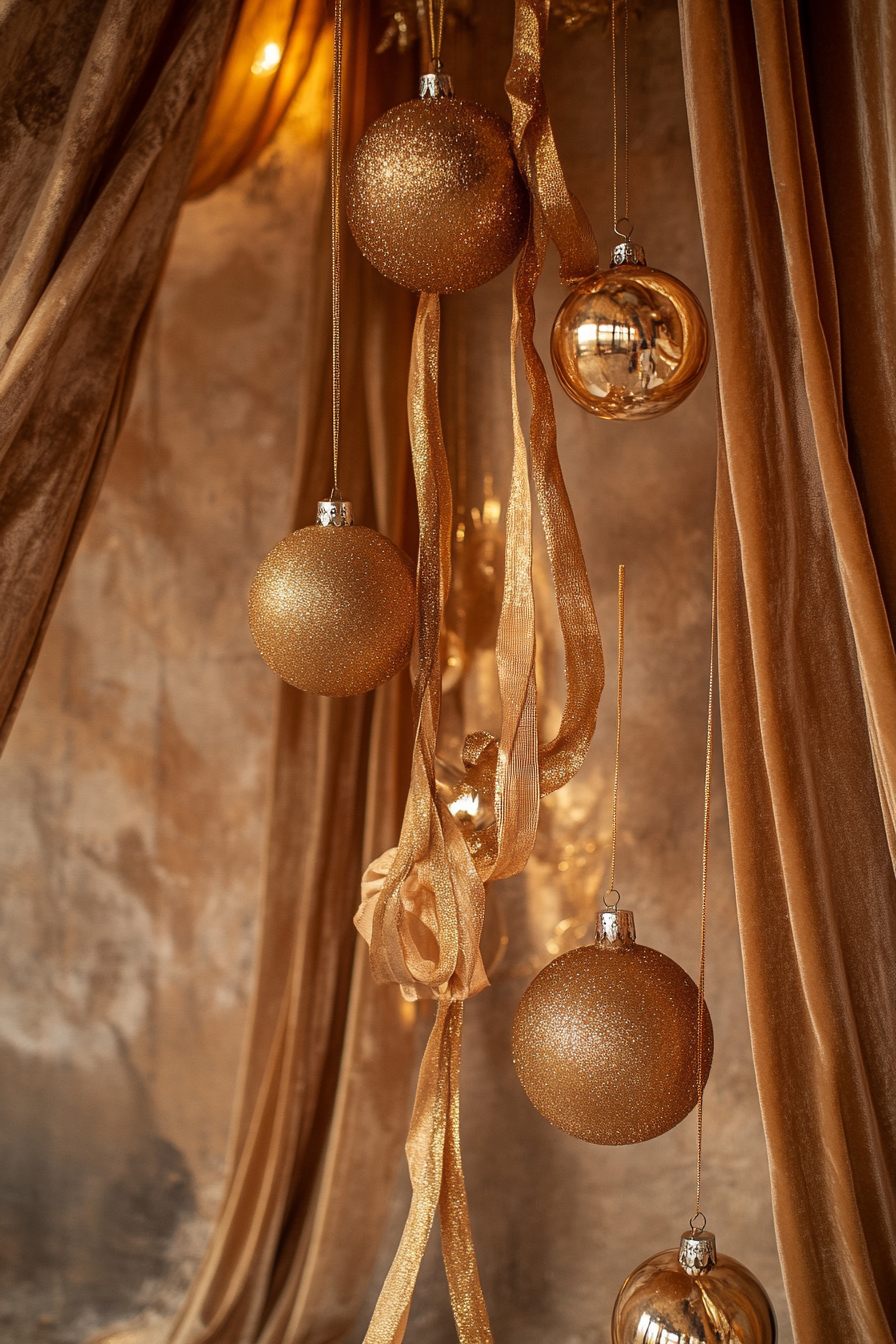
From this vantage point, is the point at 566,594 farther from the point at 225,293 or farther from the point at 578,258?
the point at 225,293

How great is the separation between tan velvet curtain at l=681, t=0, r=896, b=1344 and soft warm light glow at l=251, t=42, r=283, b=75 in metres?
0.56

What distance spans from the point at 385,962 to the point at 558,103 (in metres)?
1.01

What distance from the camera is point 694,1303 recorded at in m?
0.84

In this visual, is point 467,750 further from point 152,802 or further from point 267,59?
point 267,59

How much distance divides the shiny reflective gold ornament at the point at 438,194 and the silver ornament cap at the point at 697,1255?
81cm

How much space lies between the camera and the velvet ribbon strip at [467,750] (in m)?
0.91

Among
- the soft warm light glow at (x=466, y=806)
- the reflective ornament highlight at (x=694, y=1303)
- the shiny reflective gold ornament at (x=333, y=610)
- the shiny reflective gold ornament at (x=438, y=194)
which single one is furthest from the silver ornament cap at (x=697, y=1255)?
the shiny reflective gold ornament at (x=438, y=194)

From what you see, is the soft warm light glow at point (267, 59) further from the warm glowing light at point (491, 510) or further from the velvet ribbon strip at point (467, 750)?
the warm glowing light at point (491, 510)

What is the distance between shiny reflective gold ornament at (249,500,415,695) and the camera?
2.92 ft

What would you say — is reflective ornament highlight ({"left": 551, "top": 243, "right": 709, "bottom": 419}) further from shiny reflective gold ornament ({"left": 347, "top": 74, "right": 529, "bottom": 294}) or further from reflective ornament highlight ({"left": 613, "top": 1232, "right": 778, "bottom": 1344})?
reflective ornament highlight ({"left": 613, "top": 1232, "right": 778, "bottom": 1344})

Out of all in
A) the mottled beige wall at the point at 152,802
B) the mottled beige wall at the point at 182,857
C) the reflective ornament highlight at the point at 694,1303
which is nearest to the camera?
the reflective ornament highlight at the point at 694,1303

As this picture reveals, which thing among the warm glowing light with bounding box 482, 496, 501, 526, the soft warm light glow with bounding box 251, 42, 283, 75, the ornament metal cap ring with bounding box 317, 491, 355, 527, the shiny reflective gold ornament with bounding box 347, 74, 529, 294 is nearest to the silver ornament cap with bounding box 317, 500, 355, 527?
the ornament metal cap ring with bounding box 317, 491, 355, 527

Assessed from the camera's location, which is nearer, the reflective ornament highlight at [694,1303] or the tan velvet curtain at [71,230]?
the reflective ornament highlight at [694,1303]

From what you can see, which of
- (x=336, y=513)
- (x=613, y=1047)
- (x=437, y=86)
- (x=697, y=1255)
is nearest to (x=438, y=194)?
(x=437, y=86)
